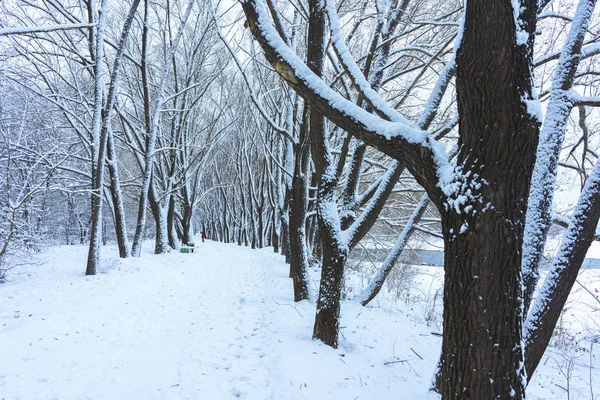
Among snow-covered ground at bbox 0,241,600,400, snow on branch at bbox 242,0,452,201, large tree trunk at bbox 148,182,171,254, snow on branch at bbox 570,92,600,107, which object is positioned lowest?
snow-covered ground at bbox 0,241,600,400

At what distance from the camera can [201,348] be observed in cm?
439

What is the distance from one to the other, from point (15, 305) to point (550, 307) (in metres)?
7.68

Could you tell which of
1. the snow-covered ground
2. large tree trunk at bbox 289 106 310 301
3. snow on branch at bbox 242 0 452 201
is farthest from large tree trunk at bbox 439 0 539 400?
large tree trunk at bbox 289 106 310 301

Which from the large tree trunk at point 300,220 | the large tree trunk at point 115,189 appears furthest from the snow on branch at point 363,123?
the large tree trunk at point 115,189

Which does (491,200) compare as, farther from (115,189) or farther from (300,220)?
(115,189)

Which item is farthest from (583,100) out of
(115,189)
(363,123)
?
(115,189)

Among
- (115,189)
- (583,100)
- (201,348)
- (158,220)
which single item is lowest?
(201,348)

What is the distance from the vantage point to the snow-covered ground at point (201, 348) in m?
3.34

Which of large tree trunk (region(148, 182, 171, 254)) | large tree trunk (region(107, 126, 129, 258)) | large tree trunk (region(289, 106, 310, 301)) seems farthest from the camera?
large tree trunk (region(148, 182, 171, 254))

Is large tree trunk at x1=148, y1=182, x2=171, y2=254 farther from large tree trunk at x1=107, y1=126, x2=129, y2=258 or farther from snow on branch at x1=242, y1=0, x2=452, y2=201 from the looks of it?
snow on branch at x1=242, y1=0, x2=452, y2=201

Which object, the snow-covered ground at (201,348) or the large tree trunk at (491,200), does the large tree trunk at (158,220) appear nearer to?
the snow-covered ground at (201,348)

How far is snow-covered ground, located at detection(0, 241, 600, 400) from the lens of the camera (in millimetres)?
3344

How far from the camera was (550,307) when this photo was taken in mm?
2588

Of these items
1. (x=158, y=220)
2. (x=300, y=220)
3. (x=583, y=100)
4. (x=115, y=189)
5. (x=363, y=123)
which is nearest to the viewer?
(x=363, y=123)
